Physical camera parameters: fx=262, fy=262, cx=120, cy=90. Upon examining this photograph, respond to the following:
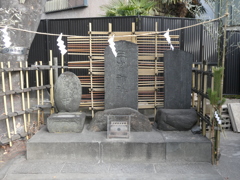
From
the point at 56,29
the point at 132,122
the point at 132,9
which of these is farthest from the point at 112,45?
the point at 56,29

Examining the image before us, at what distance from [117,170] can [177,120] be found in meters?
1.80

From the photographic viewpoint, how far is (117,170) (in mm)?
4734

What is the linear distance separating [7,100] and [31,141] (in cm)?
113

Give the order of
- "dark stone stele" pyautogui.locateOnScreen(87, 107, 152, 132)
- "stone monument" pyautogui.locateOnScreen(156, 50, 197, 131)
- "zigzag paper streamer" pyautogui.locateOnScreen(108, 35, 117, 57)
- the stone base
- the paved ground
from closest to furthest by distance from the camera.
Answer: the paved ground
"zigzag paper streamer" pyautogui.locateOnScreen(108, 35, 117, 57)
the stone base
"dark stone stele" pyautogui.locateOnScreen(87, 107, 152, 132)
"stone monument" pyautogui.locateOnScreen(156, 50, 197, 131)

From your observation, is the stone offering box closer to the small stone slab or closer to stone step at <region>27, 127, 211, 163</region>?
stone step at <region>27, 127, 211, 163</region>

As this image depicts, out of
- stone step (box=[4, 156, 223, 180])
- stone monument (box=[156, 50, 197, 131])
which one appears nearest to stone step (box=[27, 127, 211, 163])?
stone step (box=[4, 156, 223, 180])

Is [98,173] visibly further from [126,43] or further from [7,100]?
[126,43]

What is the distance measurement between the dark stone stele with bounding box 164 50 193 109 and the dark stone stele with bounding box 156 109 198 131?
41cm

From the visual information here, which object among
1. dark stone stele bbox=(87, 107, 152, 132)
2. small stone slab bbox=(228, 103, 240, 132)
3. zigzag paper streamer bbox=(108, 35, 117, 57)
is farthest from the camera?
small stone slab bbox=(228, 103, 240, 132)

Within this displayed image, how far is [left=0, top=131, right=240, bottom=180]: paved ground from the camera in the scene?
176 inches

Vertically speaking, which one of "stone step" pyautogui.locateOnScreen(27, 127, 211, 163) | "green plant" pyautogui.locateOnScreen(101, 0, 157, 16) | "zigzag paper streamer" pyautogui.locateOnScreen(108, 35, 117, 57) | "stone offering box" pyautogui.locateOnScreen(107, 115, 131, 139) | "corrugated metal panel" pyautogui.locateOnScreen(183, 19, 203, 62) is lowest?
"stone step" pyautogui.locateOnScreen(27, 127, 211, 163)

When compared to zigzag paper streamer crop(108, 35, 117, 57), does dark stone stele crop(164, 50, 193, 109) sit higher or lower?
lower

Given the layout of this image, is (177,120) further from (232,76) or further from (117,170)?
(232,76)

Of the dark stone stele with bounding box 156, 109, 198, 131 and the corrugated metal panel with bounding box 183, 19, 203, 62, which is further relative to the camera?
the corrugated metal panel with bounding box 183, 19, 203, 62
